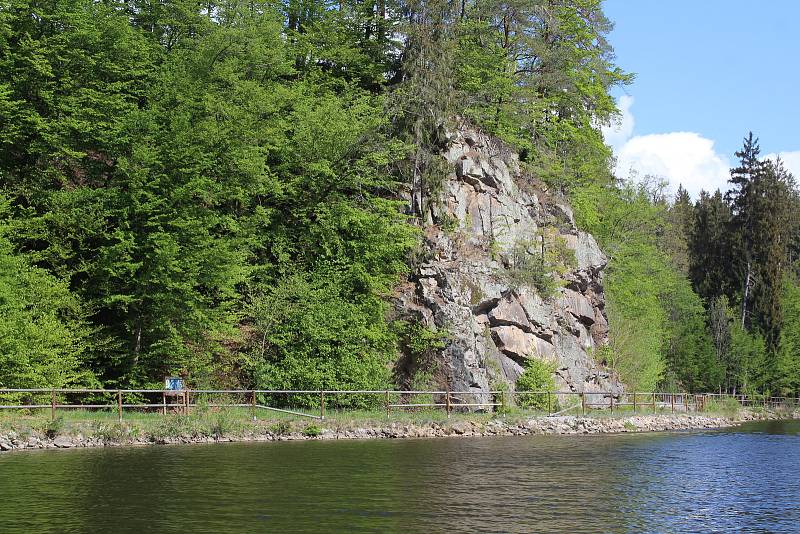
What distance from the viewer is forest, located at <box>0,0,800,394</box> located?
125 feet

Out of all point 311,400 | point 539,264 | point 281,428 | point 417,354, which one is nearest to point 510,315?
point 539,264

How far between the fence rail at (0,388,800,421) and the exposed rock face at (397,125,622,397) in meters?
1.36

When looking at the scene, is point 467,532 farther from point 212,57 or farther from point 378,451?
point 212,57

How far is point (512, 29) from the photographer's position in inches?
2199

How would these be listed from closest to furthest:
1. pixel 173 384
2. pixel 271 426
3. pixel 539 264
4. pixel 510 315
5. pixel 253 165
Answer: pixel 271 426 → pixel 173 384 → pixel 253 165 → pixel 510 315 → pixel 539 264

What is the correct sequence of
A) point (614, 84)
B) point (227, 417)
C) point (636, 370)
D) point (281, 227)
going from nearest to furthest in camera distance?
point (227, 417), point (281, 227), point (636, 370), point (614, 84)

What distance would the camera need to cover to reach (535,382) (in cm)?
4516

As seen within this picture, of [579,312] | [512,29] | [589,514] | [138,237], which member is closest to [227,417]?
[138,237]

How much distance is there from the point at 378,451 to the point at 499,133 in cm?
3034

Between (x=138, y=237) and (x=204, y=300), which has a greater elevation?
(x=138, y=237)

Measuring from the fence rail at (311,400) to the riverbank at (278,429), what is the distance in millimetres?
990

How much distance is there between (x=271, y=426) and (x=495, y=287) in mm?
17797

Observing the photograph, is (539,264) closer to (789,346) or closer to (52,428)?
(52,428)

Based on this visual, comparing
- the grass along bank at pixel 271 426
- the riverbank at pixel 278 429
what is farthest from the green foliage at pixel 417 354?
the riverbank at pixel 278 429
